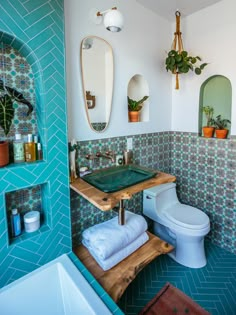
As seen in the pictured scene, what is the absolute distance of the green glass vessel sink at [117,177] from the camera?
148 centimetres

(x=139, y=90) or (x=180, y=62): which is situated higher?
(x=180, y=62)

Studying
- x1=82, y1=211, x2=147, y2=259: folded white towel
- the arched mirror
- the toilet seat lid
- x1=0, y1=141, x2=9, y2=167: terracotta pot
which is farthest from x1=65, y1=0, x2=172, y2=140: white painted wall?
the toilet seat lid

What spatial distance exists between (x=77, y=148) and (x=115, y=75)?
0.76 meters

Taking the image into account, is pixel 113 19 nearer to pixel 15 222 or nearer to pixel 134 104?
pixel 134 104

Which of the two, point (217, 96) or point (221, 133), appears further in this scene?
point (217, 96)

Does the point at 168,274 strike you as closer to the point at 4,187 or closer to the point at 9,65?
the point at 4,187

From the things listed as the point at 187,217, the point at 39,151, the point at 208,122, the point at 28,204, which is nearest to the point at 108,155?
the point at 39,151

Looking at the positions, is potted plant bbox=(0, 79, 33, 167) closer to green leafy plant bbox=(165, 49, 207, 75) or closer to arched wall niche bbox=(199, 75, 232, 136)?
green leafy plant bbox=(165, 49, 207, 75)

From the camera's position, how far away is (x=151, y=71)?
2182 mm

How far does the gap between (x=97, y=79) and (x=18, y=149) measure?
0.87 m

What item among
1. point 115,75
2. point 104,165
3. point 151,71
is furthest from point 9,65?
point 151,71

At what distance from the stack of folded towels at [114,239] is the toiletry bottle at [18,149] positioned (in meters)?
0.80

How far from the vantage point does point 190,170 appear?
241 cm

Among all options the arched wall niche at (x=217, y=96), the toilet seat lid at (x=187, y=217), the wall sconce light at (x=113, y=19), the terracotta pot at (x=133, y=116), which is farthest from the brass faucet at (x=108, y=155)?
the arched wall niche at (x=217, y=96)
